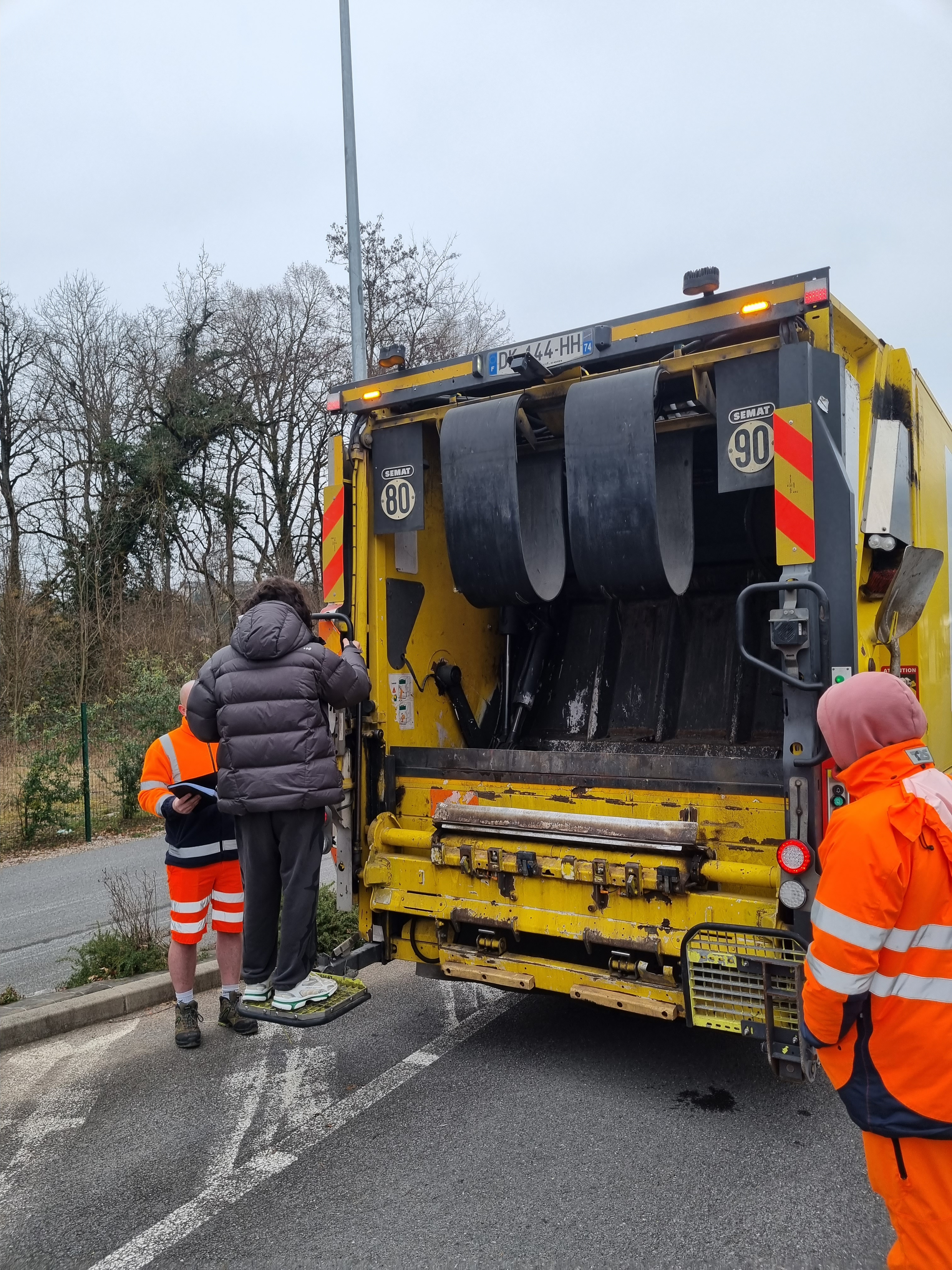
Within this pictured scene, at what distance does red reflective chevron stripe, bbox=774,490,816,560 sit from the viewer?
314 cm

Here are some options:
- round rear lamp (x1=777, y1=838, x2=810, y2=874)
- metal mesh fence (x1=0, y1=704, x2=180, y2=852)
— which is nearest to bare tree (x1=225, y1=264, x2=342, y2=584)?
metal mesh fence (x1=0, y1=704, x2=180, y2=852)

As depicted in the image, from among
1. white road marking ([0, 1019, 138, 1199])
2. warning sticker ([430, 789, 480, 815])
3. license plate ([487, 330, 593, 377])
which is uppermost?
license plate ([487, 330, 593, 377])

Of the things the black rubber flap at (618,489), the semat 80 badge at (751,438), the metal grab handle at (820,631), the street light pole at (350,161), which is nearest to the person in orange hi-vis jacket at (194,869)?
the black rubber flap at (618,489)

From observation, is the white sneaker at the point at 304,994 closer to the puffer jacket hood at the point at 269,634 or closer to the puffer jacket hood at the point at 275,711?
the puffer jacket hood at the point at 275,711

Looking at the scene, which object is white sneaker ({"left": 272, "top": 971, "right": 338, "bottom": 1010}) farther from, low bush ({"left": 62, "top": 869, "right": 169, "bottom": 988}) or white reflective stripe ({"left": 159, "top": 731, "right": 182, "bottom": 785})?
low bush ({"left": 62, "top": 869, "right": 169, "bottom": 988})

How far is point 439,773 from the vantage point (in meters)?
4.17

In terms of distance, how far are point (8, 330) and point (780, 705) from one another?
69.8 feet

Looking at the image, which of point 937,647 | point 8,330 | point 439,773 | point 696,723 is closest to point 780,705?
point 696,723

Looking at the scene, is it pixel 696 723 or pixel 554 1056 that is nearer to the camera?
pixel 554 1056

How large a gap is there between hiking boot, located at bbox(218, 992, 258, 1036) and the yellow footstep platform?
712mm

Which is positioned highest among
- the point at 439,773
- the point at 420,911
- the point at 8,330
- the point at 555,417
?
the point at 8,330

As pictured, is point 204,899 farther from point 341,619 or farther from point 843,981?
point 843,981

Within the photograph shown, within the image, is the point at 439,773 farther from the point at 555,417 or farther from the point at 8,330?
the point at 8,330

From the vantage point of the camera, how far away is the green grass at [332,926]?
4.94m
